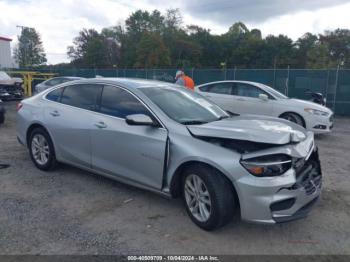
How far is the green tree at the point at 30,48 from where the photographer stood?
81000 mm

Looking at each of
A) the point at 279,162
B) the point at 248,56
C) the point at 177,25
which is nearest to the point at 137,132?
the point at 279,162

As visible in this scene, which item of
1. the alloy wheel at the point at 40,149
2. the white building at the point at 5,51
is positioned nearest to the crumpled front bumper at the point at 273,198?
the alloy wheel at the point at 40,149

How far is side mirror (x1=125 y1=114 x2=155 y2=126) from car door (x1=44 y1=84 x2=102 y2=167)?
92 cm

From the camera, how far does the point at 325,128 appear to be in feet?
29.1

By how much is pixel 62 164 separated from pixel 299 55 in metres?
68.6

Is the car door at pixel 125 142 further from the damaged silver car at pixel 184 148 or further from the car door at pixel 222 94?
the car door at pixel 222 94

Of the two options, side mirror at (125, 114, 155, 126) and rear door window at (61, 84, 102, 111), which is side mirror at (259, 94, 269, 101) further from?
side mirror at (125, 114, 155, 126)

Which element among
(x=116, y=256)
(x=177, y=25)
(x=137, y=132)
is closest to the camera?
(x=116, y=256)

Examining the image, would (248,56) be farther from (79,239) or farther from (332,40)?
(79,239)

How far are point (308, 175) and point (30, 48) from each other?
93637mm

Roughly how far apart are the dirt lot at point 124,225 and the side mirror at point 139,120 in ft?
3.44

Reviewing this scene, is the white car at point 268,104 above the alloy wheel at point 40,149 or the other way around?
above

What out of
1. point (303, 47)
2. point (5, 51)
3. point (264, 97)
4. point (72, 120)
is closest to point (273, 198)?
point (72, 120)

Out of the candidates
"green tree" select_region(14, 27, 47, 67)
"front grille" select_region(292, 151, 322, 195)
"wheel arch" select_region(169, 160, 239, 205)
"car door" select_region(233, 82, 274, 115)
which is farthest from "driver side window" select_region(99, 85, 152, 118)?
"green tree" select_region(14, 27, 47, 67)
